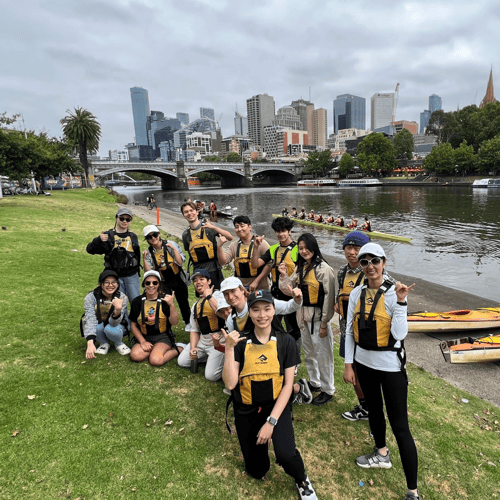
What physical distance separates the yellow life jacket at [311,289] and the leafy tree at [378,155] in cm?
10298

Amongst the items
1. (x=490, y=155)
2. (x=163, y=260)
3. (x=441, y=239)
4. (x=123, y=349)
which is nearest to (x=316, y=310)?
(x=163, y=260)

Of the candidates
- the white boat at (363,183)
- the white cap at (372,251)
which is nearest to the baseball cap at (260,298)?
the white cap at (372,251)

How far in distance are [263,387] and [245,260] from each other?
3084 mm

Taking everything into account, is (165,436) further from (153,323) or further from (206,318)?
(153,323)

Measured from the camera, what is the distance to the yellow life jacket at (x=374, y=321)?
3.57m

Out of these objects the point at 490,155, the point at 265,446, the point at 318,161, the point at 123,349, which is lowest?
the point at 265,446

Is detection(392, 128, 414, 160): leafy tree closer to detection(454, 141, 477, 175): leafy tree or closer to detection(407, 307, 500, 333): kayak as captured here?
detection(454, 141, 477, 175): leafy tree

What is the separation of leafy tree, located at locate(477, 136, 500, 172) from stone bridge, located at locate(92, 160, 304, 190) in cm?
6239

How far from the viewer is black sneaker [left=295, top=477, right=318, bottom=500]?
11.2 feet

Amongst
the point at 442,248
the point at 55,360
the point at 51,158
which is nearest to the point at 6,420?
the point at 55,360

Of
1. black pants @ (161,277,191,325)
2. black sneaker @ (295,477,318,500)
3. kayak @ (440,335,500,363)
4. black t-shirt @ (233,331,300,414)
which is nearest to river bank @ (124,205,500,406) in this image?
kayak @ (440,335,500,363)

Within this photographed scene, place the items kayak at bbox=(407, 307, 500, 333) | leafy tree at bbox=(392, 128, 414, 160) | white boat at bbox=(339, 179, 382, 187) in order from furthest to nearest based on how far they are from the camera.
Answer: leafy tree at bbox=(392, 128, 414, 160)
white boat at bbox=(339, 179, 382, 187)
kayak at bbox=(407, 307, 500, 333)

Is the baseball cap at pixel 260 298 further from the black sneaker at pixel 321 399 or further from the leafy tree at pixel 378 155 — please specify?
the leafy tree at pixel 378 155

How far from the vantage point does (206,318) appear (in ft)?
17.5
